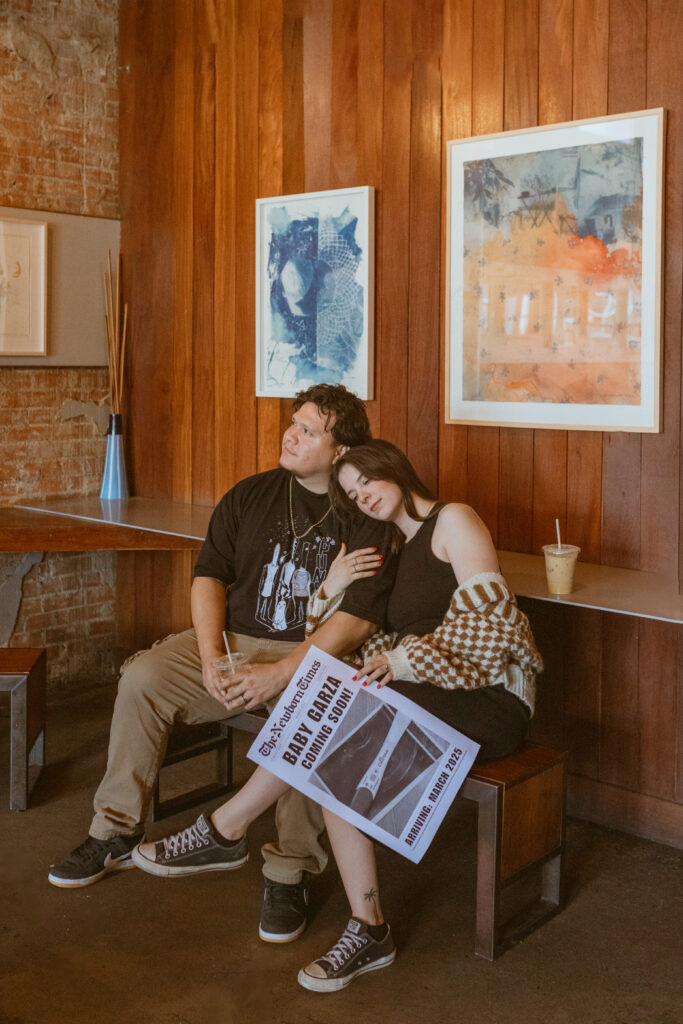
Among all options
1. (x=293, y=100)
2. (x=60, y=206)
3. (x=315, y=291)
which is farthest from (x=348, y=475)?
(x=60, y=206)

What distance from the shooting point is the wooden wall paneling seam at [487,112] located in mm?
3221

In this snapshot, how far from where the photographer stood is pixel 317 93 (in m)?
3.74

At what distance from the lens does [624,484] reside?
3082 millimetres

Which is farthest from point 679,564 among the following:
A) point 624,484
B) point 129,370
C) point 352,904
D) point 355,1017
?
point 129,370

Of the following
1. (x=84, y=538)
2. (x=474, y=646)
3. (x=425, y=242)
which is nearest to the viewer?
(x=474, y=646)

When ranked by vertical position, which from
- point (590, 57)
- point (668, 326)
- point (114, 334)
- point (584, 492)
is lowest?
point (584, 492)

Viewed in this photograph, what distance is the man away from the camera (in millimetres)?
2705

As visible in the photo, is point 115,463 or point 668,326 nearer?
point 668,326

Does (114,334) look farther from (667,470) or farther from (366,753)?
(366,753)

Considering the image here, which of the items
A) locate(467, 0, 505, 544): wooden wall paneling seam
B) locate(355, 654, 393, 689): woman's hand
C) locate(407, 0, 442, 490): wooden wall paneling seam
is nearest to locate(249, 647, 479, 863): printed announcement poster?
locate(355, 654, 393, 689): woman's hand

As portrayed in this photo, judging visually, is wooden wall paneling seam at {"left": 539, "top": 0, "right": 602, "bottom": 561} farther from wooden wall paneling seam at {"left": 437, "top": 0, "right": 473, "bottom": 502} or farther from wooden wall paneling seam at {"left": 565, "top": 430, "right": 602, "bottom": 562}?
wooden wall paneling seam at {"left": 437, "top": 0, "right": 473, "bottom": 502}

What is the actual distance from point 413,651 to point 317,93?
220cm

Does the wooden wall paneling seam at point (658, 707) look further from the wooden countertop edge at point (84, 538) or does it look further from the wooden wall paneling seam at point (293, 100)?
the wooden wall paneling seam at point (293, 100)

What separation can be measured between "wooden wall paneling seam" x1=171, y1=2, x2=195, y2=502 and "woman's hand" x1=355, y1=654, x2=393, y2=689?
200 cm
